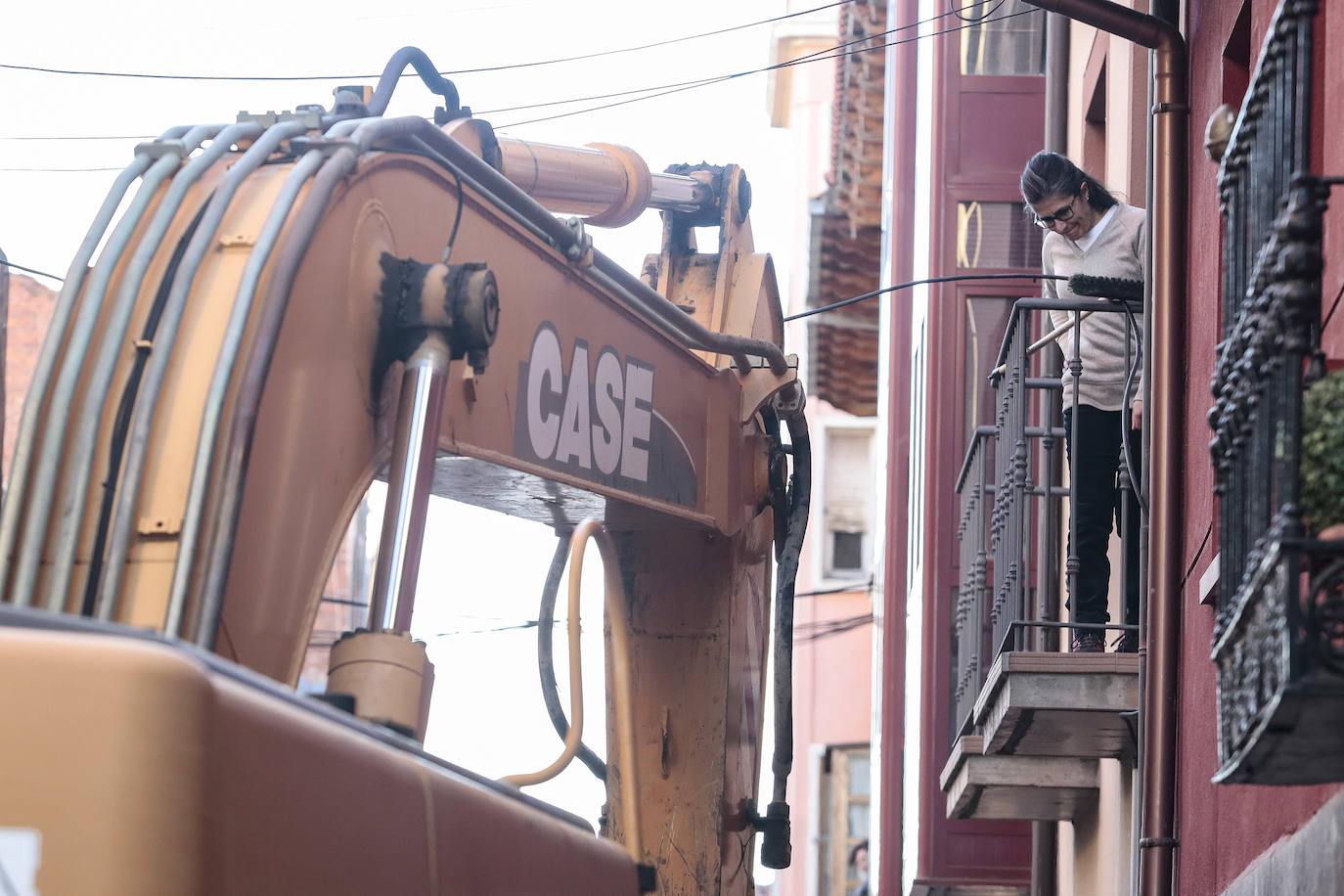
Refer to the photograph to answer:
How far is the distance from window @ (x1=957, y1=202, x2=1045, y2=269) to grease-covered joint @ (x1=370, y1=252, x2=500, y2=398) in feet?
36.5

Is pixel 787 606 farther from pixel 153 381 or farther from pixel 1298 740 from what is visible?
pixel 153 381

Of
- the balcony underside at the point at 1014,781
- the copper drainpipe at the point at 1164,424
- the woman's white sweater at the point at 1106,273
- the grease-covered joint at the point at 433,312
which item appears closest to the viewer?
the grease-covered joint at the point at 433,312

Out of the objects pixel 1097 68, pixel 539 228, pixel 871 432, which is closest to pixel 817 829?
pixel 871 432

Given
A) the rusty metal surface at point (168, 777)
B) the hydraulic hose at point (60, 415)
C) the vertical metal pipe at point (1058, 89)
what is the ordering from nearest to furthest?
the rusty metal surface at point (168, 777) < the hydraulic hose at point (60, 415) < the vertical metal pipe at point (1058, 89)

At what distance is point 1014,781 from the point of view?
1043 cm

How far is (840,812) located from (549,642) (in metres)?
26.6

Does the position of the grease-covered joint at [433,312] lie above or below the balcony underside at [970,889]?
above

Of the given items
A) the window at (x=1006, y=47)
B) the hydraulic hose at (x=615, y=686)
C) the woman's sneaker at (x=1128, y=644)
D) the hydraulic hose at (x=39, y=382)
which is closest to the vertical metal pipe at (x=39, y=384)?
the hydraulic hose at (x=39, y=382)

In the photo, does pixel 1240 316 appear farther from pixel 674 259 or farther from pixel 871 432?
pixel 871 432

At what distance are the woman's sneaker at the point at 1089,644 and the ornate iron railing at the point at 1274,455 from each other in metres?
3.77

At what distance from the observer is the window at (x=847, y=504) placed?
35.0 m

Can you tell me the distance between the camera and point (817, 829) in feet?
107

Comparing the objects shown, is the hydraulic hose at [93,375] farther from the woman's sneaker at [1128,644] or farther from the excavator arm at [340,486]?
the woman's sneaker at [1128,644]

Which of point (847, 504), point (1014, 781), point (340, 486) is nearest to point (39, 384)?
point (340, 486)
